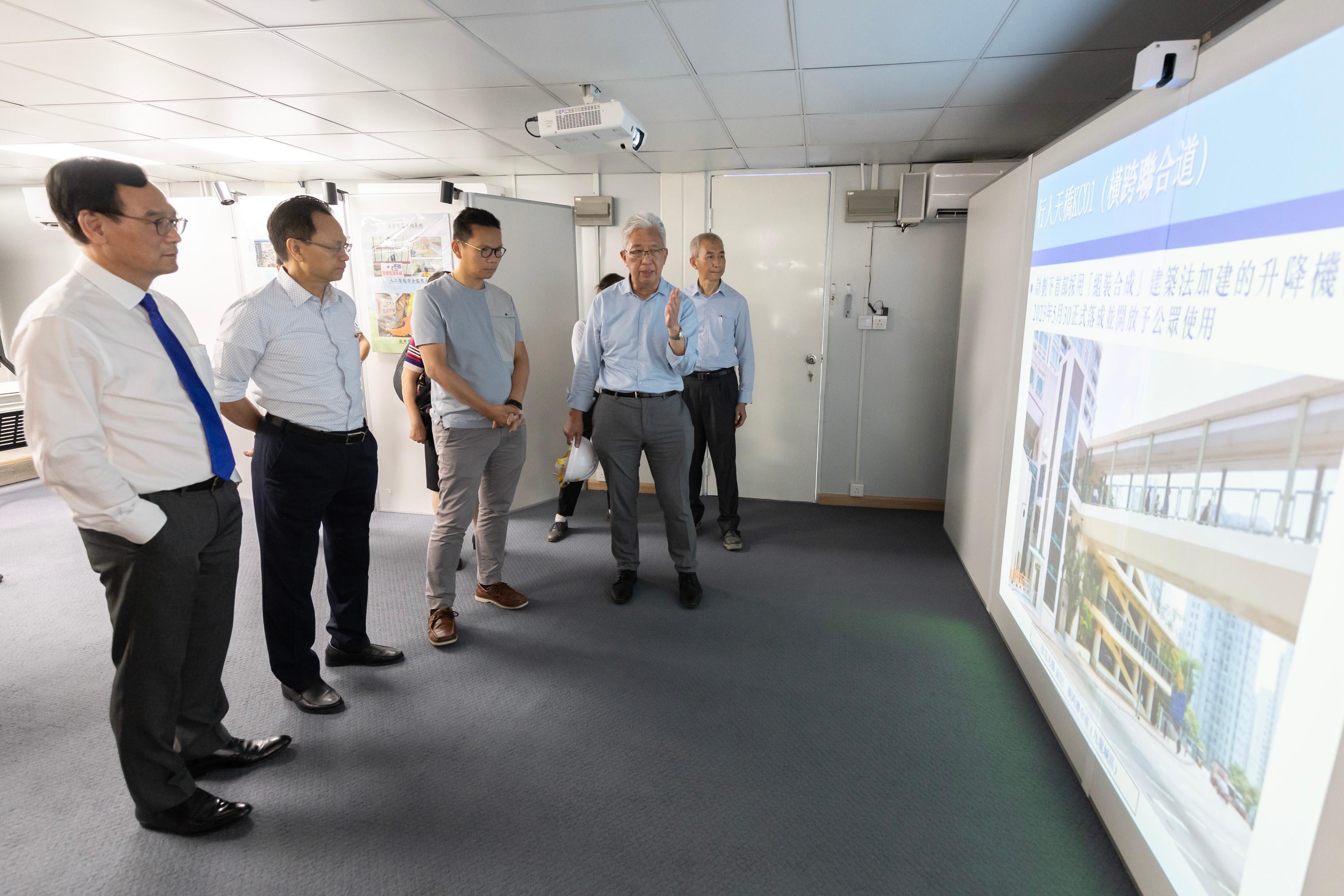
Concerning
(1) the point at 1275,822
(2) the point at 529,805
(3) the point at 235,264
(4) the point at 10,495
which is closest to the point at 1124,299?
(1) the point at 1275,822

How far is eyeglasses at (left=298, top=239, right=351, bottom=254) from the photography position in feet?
6.71

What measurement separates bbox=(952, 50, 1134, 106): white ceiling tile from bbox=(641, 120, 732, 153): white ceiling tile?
4.12 feet

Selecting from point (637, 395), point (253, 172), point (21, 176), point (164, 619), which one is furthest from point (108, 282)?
point (21, 176)

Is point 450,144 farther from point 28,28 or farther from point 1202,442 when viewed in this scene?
point 1202,442

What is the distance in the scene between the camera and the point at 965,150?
13.4ft

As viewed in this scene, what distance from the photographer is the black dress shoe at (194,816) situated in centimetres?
175

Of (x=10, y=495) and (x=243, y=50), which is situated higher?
(x=243, y=50)

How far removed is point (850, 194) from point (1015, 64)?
71.1 inches

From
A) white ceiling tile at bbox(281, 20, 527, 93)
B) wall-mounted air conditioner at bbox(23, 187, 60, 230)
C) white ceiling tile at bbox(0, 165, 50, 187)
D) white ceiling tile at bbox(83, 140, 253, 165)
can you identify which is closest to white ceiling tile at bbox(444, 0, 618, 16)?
white ceiling tile at bbox(281, 20, 527, 93)

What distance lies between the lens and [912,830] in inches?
70.6

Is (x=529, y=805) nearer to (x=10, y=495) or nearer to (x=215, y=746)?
(x=215, y=746)

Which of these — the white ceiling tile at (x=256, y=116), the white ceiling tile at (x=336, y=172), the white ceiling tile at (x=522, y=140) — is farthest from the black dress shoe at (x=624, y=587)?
the white ceiling tile at (x=336, y=172)

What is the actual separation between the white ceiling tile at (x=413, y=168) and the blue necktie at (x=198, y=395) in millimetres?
3383

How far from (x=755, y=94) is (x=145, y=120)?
11.0 feet
